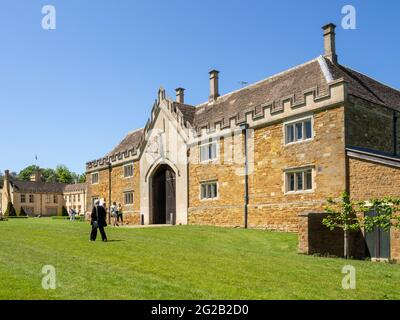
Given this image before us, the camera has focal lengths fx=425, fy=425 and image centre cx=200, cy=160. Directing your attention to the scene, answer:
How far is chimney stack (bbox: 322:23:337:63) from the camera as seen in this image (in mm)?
25031

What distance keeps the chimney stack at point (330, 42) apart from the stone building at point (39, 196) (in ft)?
212

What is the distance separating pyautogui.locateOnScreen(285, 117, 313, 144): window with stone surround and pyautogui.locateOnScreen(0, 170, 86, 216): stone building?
64.7 metres

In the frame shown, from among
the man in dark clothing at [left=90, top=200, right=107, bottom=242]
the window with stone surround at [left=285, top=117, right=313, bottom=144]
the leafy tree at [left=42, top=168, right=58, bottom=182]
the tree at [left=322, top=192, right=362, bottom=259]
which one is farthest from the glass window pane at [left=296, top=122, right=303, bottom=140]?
the leafy tree at [left=42, top=168, right=58, bottom=182]

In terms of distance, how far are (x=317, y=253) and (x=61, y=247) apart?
954cm

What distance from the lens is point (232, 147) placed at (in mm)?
25875

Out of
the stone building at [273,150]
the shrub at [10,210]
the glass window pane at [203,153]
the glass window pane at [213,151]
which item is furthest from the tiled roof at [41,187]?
the glass window pane at [213,151]

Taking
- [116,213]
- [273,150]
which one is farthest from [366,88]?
[116,213]

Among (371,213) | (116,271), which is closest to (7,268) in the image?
(116,271)

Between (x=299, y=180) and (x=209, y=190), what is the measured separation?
24.0ft

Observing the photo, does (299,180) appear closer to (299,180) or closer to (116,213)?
(299,180)

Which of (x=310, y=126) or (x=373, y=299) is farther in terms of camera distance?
(x=310, y=126)

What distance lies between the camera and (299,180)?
869 inches
